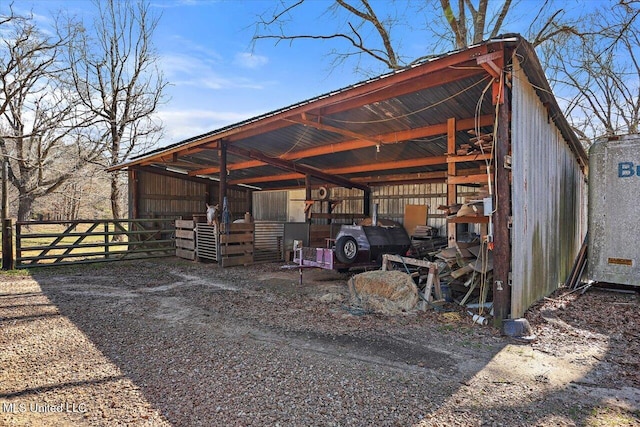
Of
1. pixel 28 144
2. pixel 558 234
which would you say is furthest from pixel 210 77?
pixel 558 234

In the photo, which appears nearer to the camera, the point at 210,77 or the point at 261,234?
the point at 261,234

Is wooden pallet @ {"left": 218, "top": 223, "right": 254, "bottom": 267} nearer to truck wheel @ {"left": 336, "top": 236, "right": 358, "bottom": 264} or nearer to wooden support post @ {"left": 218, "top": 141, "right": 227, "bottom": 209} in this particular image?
wooden support post @ {"left": 218, "top": 141, "right": 227, "bottom": 209}

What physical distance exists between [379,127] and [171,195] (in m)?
9.05

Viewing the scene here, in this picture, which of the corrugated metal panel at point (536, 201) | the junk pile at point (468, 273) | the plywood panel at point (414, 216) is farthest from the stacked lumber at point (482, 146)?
the plywood panel at point (414, 216)

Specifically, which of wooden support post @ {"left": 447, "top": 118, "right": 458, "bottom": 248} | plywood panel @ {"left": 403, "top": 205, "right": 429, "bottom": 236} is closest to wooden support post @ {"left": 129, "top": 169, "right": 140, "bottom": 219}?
plywood panel @ {"left": 403, "top": 205, "right": 429, "bottom": 236}

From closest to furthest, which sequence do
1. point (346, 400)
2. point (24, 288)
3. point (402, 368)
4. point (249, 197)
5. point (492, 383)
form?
point (346, 400) < point (492, 383) < point (402, 368) < point (24, 288) < point (249, 197)

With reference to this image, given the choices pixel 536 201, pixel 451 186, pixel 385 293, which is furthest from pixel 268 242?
pixel 536 201

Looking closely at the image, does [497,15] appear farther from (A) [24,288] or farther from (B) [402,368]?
(A) [24,288]

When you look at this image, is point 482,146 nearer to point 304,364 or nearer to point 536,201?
point 536,201

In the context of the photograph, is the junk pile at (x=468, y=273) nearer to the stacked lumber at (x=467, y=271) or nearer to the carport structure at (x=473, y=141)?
the stacked lumber at (x=467, y=271)

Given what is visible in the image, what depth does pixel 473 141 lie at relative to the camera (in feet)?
20.3

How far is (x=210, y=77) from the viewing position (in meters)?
14.8

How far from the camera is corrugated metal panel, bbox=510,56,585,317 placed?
446 centimetres

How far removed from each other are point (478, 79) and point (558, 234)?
3.60 meters
